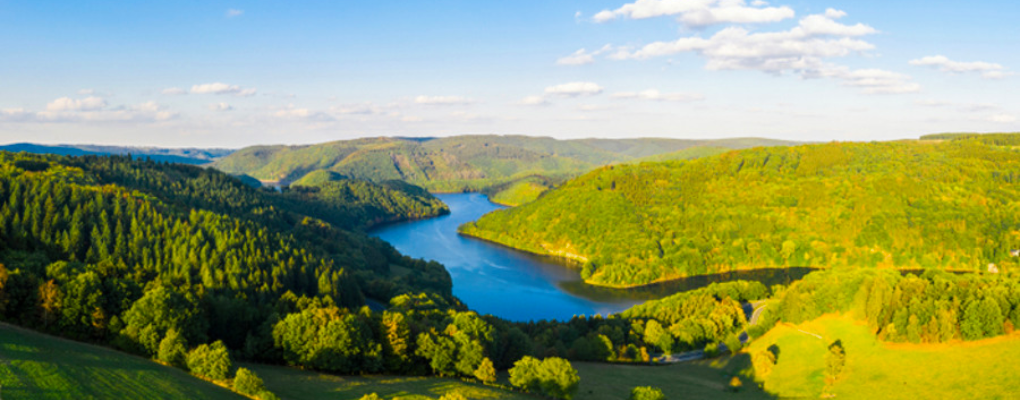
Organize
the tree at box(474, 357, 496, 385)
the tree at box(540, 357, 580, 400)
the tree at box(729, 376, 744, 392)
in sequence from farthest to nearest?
1. the tree at box(729, 376, 744, 392)
2. the tree at box(474, 357, 496, 385)
3. the tree at box(540, 357, 580, 400)

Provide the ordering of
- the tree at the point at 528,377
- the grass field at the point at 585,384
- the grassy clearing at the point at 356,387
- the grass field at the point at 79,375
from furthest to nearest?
the tree at the point at 528,377 < the grass field at the point at 585,384 < the grassy clearing at the point at 356,387 < the grass field at the point at 79,375

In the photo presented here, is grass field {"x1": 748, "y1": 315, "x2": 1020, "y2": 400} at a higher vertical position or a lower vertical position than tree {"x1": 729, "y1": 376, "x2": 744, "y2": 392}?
higher

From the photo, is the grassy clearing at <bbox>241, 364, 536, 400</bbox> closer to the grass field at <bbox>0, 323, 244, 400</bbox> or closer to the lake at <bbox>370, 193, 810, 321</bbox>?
the grass field at <bbox>0, 323, 244, 400</bbox>

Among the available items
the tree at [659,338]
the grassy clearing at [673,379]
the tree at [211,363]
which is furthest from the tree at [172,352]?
the tree at [659,338]

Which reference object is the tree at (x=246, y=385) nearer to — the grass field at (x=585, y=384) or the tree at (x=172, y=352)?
Result: the grass field at (x=585, y=384)

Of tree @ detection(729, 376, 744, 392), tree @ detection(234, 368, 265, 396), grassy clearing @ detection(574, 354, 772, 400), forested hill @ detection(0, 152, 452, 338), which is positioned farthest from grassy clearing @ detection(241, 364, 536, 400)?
tree @ detection(729, 376, 744, 392)

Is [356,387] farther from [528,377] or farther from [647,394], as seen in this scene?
[647,394]
